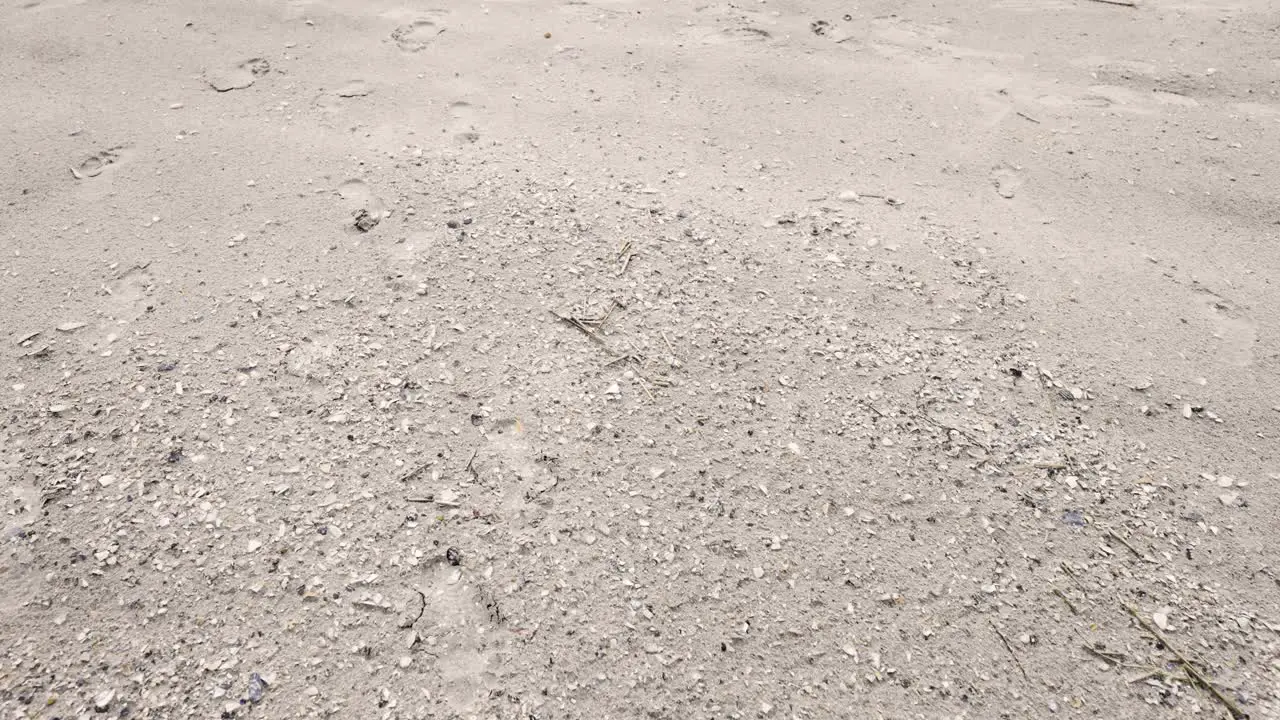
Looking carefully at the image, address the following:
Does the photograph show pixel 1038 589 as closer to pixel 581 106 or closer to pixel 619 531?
pixel 619 531

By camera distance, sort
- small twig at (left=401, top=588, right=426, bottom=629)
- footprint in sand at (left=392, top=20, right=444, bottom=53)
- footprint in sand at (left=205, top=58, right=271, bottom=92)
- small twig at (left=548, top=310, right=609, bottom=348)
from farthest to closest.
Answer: footprint in sand at (left=392, top=20, right=444, bottom=53) → footprint in sand at (left=205, top=58, right=271, bottom=92) → small twig at (left=548, top=310, right=609, bottom=348) → small twig at (left=401, top=588, right=426, bottom=629)

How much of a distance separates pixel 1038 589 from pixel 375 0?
3964 millimetres

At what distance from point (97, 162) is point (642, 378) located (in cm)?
242

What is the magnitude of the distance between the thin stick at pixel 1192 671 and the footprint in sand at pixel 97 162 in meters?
3.72

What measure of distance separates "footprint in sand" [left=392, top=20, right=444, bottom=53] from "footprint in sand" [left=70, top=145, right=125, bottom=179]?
1.28 metres

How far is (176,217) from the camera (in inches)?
110

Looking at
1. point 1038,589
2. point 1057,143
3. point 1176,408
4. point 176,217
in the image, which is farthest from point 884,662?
point 176,217

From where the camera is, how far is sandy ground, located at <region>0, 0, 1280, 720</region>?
5.87ft

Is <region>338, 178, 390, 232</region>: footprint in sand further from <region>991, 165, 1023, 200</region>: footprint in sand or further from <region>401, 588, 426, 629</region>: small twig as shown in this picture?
<region>991, 165, 1023, 200</region>: footprint in sand

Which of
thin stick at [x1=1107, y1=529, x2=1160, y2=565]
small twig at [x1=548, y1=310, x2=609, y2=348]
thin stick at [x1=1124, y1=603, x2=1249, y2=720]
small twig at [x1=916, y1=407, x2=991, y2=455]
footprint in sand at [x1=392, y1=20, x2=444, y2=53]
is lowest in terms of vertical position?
thin stick at [x1=1124, y1=603, x2=1249, y2=720]

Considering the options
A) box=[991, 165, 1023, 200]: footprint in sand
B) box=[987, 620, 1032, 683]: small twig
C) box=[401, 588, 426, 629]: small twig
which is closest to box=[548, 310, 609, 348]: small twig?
box=[401, 588, 426, 629]: small twig

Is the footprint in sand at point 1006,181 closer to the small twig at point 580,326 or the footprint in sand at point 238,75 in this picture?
the small twig at point 580,326

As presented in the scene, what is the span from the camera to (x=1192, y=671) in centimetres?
176

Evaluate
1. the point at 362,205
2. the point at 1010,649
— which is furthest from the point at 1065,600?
the point at 362,205
